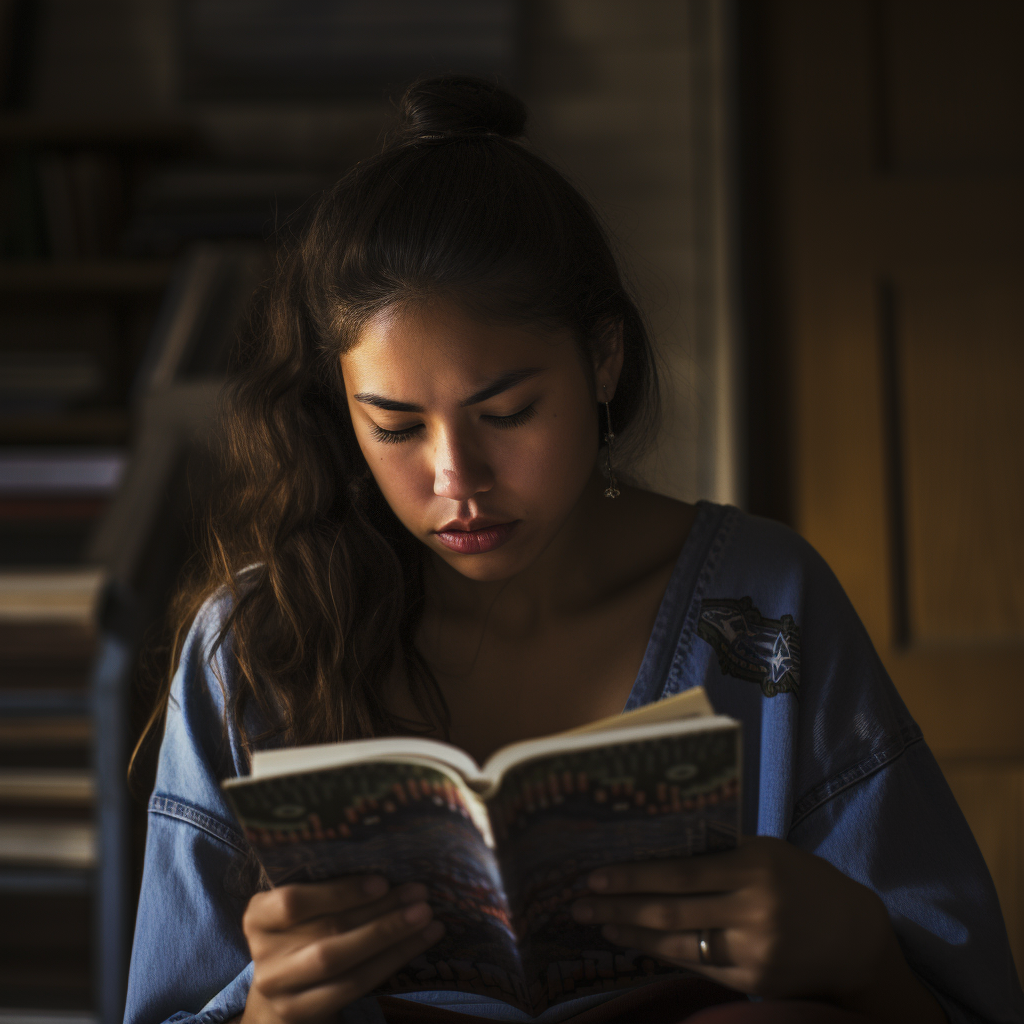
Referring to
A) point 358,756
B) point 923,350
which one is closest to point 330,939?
point 358,756

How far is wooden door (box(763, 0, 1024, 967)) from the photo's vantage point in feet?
7.58

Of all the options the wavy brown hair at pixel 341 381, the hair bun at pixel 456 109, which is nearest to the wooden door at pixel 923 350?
the wavy brown hair at pixel 341 381

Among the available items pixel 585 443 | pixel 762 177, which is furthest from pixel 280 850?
pixel 762 177

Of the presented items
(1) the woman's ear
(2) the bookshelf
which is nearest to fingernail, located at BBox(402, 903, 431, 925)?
(1) the woman's ear

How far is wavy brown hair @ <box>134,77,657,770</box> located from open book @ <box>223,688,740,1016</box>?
1.02ft

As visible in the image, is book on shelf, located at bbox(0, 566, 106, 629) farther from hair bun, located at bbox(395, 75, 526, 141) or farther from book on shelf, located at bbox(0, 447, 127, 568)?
hair bun, located at bbox(395, 75, 526, 141)

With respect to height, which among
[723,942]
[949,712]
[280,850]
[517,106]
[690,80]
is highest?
[690,80]

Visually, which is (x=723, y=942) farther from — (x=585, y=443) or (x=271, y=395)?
(x=271, y=395)

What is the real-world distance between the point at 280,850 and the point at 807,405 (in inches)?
76.2

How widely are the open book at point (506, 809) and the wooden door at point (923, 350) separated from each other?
1.76 meters

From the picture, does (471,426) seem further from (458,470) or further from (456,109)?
(456,109)

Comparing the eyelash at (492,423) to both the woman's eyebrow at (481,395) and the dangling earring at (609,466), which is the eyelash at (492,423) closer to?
the woman's eyebrow at (481,395)

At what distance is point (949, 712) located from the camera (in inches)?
91.4

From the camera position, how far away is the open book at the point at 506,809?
642mm
